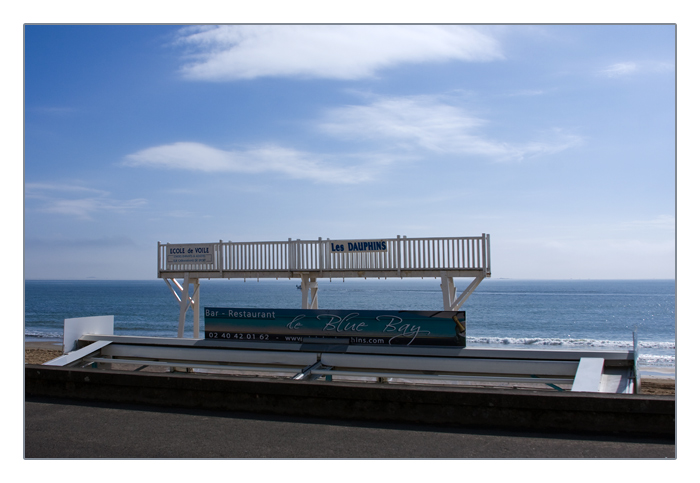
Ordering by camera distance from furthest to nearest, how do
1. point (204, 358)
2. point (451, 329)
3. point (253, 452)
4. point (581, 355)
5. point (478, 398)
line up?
Result: point (204, 358)
point (451, 329)
point (581, 355)
point (478, 398)
point (253, 452)

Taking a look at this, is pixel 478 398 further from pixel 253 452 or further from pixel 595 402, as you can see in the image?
pixel 253 452

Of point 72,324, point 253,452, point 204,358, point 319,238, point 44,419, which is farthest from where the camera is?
point 319,238

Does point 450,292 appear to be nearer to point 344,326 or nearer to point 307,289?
point 307,289

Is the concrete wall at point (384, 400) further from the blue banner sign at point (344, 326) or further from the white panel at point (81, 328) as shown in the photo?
the white panel at point (81, 328)

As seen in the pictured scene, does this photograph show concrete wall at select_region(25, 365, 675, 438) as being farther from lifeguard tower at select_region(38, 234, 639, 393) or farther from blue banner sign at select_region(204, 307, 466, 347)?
blue banner sign at select_region(204, 307, 466, 347)

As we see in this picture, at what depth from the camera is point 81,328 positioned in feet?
34.2

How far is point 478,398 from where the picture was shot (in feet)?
15.4

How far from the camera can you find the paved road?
13.7 feet

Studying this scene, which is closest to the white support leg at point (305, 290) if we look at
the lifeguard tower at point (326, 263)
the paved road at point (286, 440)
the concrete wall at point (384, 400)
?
the lifeguard tower at point (326, 263)

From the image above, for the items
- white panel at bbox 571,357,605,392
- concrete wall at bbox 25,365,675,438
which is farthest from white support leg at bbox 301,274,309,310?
concrete wall at bbox 25,365,675,438

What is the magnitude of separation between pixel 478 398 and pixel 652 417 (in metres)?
1.44

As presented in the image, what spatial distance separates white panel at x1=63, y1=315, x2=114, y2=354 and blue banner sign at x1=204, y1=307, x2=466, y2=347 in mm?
2829

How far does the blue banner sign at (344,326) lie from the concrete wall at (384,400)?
340 centimetres
